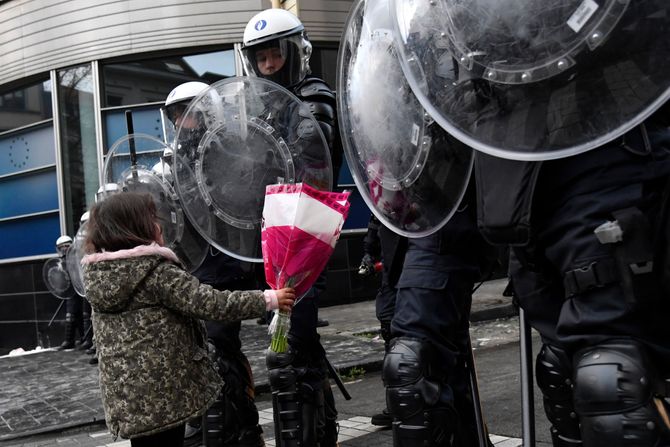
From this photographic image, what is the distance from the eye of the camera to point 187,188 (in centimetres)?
344

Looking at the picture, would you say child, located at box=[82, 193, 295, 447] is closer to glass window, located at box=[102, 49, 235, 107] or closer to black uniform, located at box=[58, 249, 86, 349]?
black uniform, located at box=[58, 249, 86, 349]

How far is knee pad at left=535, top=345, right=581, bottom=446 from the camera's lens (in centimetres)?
211

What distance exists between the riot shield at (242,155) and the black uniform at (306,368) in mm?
40

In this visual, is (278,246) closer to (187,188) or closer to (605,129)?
(187,188)

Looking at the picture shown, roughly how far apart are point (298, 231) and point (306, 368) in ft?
2.98

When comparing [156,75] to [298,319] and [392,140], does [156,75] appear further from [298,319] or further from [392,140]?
[392,140]

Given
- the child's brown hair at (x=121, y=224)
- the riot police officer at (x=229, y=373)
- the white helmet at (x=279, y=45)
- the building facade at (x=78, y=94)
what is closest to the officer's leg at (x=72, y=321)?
the building facade at (x=78, y=94)

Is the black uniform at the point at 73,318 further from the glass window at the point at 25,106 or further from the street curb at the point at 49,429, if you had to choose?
the street curb at the point at 49,429

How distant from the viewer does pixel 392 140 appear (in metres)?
2.23

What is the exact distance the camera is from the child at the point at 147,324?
106 inches

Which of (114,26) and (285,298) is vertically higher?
(114,26)

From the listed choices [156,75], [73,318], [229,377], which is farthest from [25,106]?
[229,377]

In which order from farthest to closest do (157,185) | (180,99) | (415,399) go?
1. (180,99)
2. (157,185)
3. (415,399)

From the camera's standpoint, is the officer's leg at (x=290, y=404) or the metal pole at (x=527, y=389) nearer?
the metal pole at (x=527, y=389)
